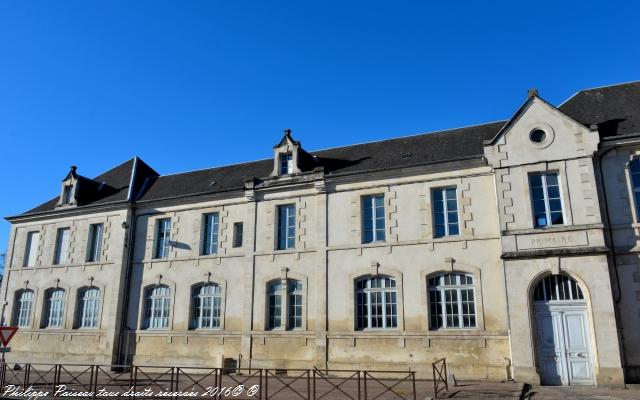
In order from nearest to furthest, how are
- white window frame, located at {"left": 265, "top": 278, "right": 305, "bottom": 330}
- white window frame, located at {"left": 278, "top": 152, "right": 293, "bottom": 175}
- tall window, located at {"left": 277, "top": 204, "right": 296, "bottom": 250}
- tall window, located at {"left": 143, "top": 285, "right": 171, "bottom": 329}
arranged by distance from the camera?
white window frame, located at {"left": 265, "top": 278, "right": 305, "bottom": 330}
tall window, located at {"left": 277, "top": 204, "right": 296, "bottom": 250}
white window frame, located at {"left": 278, "top": 152, "right": 293, "bottom": 175}
tall window, located at {"left": 143, "top": 285, "right": 171, "bottom": 329}

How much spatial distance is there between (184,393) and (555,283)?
390 inches

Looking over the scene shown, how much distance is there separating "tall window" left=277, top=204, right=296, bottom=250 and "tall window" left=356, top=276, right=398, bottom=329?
3.05 meters

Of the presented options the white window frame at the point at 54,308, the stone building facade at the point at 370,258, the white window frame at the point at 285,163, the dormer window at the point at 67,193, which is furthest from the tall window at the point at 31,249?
the white window frame at the point at 285,163

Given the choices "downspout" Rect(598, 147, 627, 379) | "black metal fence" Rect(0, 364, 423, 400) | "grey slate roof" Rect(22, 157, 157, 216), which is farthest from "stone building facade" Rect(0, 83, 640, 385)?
"black metal fence" Rect(0, 364, 423, 400)

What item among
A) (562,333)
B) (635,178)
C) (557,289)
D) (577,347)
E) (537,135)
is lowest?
(577,347)

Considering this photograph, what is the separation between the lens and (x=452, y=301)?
15188 millimetres

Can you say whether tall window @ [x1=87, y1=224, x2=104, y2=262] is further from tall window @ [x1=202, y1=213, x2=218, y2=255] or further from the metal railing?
the metal railing

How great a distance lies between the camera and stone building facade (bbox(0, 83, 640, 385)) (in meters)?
13.3

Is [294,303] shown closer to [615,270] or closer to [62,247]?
[615,270]

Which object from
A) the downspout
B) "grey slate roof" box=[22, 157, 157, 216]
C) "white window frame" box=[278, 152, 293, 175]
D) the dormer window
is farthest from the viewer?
the dormer window

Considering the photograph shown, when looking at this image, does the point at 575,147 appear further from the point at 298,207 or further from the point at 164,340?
the point at 164,340

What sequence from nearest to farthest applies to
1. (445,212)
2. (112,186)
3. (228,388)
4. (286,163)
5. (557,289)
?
(228,388)
(557,289)
(445,212)
(286,163)
(112,186)

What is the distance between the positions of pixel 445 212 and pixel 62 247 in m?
16.5

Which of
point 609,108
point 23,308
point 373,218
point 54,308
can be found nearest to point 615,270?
point 609,108
